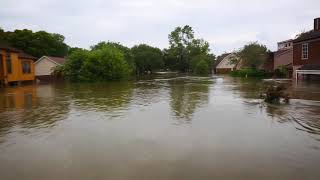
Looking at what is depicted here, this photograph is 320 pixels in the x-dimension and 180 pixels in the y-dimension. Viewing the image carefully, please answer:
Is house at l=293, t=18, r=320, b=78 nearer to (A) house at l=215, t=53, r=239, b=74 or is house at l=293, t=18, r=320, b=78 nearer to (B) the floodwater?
(B) the floodwater

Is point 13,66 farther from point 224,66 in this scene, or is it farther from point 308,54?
point 224,66

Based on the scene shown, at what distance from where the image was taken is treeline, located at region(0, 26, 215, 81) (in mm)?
43188

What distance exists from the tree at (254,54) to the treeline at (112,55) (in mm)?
20682

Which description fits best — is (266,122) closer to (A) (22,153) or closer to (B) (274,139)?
(B) (274,139)

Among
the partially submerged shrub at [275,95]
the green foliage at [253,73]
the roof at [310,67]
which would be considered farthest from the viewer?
the green foliage at [253,73]

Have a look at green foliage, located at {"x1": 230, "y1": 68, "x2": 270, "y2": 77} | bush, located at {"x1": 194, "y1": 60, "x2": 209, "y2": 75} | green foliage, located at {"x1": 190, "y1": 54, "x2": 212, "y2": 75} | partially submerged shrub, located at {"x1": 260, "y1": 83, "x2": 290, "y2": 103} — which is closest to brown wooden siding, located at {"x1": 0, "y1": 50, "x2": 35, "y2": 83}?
partially submerged shrub, located at {"x1": 260, "y1": 83, "x2": 290, "y2": 103}

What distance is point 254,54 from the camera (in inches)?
2247

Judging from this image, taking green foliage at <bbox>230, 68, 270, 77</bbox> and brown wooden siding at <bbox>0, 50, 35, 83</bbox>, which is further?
green foliage at <bbox>230, 68, 270, 77</bbox>

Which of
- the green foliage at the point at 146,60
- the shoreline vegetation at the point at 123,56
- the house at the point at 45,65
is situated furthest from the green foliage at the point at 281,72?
the green foliage at the point at 146,60

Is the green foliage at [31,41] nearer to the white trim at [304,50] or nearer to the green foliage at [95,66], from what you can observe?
the green foliage at [95,66]

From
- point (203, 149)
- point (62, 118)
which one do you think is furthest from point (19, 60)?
point (203, 149)

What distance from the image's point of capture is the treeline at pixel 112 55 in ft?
142

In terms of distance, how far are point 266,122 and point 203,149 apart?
14.3 feet

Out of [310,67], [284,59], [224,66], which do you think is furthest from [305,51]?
[224,66]
